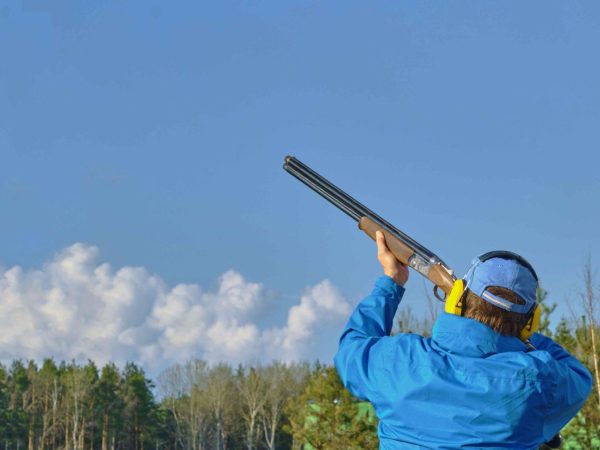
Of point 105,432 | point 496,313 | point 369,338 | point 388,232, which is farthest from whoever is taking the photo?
point 105,432

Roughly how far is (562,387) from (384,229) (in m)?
2.03

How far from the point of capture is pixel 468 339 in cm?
246

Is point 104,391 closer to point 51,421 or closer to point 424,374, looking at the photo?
point 51,421

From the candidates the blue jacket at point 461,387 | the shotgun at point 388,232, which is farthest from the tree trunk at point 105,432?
the blue jacket at point 461,387

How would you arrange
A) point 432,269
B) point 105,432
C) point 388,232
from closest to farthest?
point 432,269 → point 388,232 → point 105,432

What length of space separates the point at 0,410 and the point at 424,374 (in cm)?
6253

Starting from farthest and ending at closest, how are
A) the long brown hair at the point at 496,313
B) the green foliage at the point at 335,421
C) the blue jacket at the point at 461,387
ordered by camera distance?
the green foliage at the point at 335,421
the long brown hair at the point at 496,313
the blue jacket at the point at 461,387

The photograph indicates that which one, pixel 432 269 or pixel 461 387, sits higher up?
pixel 432 269

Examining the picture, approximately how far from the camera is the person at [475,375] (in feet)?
7.95

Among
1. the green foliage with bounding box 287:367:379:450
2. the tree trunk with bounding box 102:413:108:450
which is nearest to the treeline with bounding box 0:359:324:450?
the tree trunk with bounding box 102:413:108:450

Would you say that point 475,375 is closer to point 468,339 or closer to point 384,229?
point 468,339

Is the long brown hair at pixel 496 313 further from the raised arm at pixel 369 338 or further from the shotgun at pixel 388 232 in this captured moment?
the shotgun at pixel 388 232

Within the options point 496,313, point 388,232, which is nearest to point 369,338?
point 496,313

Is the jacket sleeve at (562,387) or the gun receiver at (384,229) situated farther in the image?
the gun receiver at (384,229)
